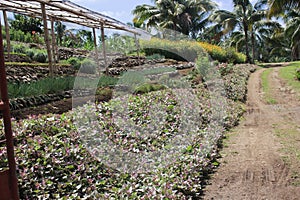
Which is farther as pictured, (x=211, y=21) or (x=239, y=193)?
(x=211, y=21)

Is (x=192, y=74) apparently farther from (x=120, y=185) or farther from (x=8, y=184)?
(x=8, y=184)

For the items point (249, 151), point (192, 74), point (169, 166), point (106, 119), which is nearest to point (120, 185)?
point (169, 166)

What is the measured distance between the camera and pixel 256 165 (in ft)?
14.6

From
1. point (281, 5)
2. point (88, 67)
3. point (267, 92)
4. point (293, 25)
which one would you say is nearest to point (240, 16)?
point (293, 25)

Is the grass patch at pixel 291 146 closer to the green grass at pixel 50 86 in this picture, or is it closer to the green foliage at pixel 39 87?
the green grass at pixel 50 86

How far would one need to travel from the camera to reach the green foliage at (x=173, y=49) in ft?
43.0

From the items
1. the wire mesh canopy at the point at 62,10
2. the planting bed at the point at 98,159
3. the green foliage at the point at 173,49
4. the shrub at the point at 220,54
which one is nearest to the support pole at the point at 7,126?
the planting bed at the point at 98,159

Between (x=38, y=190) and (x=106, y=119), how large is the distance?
223 centimetres

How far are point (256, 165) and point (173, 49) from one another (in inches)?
432

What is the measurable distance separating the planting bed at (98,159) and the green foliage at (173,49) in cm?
717

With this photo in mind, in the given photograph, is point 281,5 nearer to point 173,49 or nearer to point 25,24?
point 173,49

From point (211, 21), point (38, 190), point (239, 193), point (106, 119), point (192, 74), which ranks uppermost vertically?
point (211, 21)

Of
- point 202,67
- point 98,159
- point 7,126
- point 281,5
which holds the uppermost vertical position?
point 281,5

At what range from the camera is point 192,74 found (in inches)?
462
